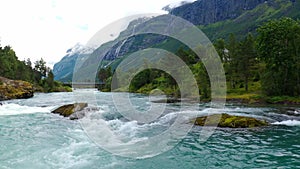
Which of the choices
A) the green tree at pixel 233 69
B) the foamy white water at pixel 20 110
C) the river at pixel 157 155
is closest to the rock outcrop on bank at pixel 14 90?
the foamy white water at pixel 20 110

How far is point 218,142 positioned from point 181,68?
5955cm

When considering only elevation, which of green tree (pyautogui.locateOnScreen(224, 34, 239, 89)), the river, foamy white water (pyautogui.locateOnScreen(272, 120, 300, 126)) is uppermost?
green tree (pyautogui.locateOnScreen(224, 34, 239, 89))

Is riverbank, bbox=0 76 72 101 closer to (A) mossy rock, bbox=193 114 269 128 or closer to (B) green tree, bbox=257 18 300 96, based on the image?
(A) mossy rock, bbox=193 114 269 128

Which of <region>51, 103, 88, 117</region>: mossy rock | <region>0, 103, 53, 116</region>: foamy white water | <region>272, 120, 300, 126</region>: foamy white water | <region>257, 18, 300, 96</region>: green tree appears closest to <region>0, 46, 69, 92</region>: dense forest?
<region>0, 103, 53, 116</region>: foamy white water

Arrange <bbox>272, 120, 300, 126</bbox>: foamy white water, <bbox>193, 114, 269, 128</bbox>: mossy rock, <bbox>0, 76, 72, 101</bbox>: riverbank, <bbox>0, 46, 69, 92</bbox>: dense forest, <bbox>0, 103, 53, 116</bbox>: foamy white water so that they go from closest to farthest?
<bbox>193, 114, 269, 128</bbox>: mossy rock < <bbox>272, 120, 300, 126</bbox>: foamy white water < <bbox>0, 103, 53, 116</bbox>: foamy white water < <bbox>0, 76, 72, 101</bbox>: riverbank < <bbox>0, 46, 69, 92</bbox>: dense forest

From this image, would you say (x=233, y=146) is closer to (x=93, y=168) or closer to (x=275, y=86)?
(x=93, y=168)

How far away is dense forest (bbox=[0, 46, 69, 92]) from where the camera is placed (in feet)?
336

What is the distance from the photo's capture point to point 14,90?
69125 mm

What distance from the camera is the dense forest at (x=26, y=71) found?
10249cm

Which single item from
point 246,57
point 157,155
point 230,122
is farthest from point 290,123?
point 246,57

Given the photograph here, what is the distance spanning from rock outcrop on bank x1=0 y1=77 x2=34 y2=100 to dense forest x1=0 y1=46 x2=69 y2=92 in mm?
29224

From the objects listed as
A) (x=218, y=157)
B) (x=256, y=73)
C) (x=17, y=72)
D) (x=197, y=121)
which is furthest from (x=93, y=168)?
(x=17, y=72)

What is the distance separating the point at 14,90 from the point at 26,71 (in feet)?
160

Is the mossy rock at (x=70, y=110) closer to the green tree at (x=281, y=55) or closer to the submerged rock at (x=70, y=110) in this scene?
the submerged rock at (x=70, y=110)
